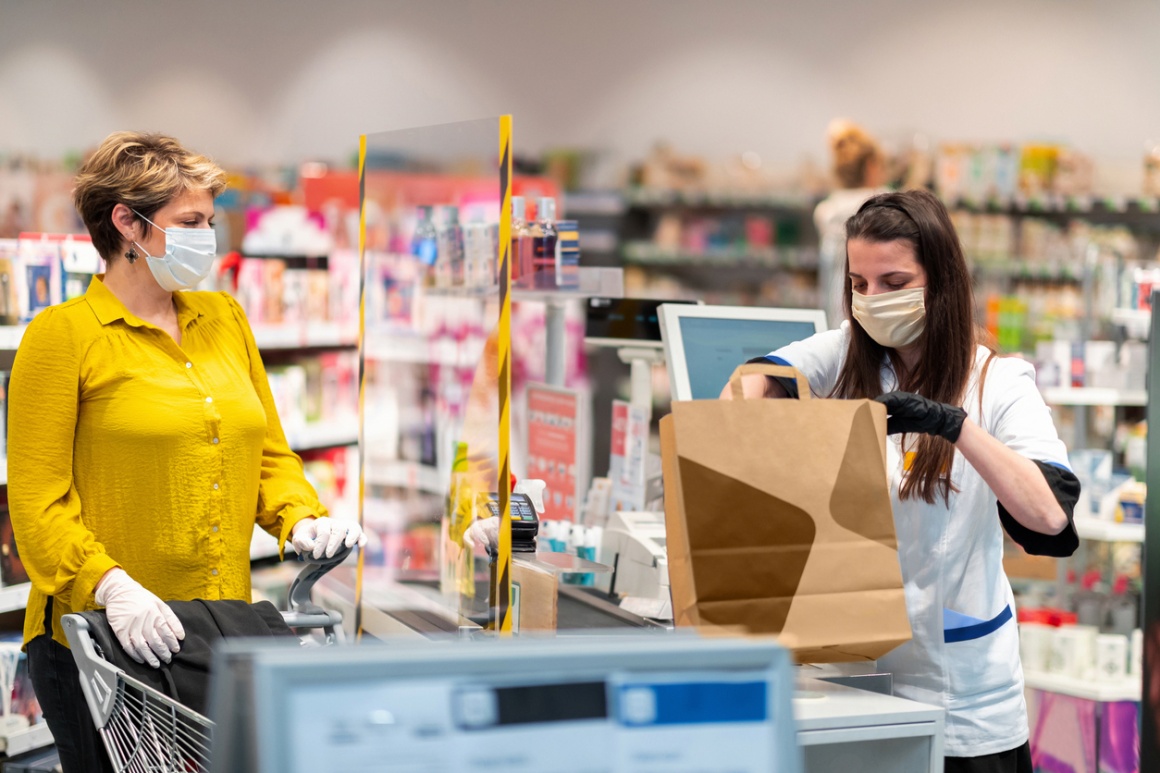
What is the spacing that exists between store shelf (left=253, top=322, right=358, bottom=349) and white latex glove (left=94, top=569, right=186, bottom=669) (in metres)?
2.70

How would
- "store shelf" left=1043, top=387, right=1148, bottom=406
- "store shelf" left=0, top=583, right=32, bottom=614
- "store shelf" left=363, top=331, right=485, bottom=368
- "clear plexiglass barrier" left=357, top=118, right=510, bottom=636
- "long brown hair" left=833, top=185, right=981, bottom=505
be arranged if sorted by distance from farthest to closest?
"store shelf" left=1043, top=387, right=1148, bottom=406 → "store shelf" left=0, top=583, right=32, bottom=614 → "store shelf" left=363, top=331, right=485, bottom=368 → "clear plexiglass barrier" left=357, top=118, right=510, bottom=636 → "long brown hair" left=833, top=185, right=981, bottom=505

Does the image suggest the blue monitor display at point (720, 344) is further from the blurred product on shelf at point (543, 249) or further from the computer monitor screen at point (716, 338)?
the blurred product on shelf at point (543, 249)

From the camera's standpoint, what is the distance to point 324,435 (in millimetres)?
4969

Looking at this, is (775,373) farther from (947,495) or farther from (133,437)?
(133,437)

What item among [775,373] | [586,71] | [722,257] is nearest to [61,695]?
[775,373]

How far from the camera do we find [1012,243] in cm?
738

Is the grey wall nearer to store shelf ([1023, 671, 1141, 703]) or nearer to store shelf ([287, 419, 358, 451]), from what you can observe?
store shelf ([1023, 671, 1141, 703])

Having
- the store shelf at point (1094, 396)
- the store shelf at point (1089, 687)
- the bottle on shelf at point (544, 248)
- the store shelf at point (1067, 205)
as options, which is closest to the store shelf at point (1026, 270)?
the store shelf at point (1067, 205)

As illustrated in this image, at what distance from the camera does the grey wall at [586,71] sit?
827cm

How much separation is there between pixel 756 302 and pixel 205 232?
22.1 feet

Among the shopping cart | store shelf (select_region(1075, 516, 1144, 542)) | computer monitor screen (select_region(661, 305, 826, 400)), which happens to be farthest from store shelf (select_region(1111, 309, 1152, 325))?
the shopping cart

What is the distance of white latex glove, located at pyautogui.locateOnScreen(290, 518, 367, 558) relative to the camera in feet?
7.58

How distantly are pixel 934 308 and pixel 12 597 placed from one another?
8.43 feet

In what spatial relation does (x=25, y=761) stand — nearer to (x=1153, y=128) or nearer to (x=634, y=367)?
(x=634, y=367)
